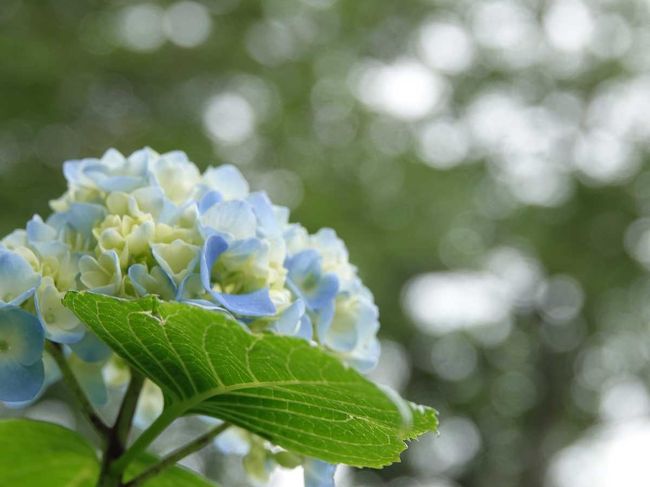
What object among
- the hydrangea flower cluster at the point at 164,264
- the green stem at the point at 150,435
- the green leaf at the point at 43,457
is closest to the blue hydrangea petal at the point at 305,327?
the hydrangea flower cluster at the point at 164,264

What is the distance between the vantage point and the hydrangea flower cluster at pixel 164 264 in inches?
25.2

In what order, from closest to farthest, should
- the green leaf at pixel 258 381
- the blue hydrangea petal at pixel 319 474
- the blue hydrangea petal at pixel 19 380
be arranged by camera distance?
the green leaf at pixel 258 381 → the blue hydrangea petal at pixel 19 380 → the blue hydrangea petal at pixel 319 474

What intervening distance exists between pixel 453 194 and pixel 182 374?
9.96 m

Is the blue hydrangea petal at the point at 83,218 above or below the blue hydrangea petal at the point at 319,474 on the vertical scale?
above

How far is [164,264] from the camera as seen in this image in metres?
0.65

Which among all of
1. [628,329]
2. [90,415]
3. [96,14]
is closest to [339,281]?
[90,415]

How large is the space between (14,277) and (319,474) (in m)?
0.28

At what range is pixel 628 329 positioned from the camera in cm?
1271

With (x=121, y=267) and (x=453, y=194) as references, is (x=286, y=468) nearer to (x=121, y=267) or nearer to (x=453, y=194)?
(x=121, y=267)

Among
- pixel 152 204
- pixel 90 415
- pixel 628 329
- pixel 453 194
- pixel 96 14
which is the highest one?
pixel 628 329

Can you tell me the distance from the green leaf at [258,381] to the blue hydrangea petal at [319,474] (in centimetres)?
6

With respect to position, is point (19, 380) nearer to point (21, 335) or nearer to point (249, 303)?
point (21, 335)

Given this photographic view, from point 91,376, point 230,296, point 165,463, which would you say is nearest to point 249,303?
point 230,296

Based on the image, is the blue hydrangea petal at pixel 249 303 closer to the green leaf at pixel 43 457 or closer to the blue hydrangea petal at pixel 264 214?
the blue hydrangea petal at pixel 264 214
